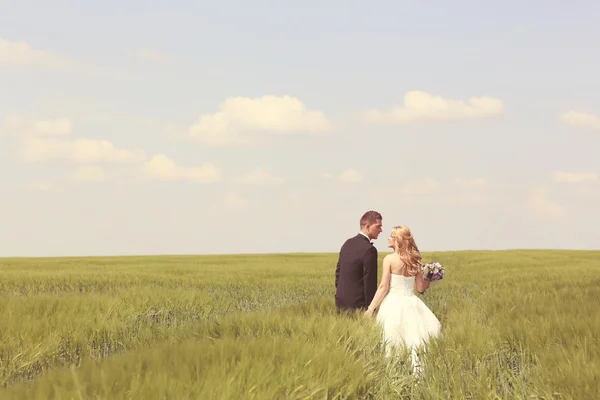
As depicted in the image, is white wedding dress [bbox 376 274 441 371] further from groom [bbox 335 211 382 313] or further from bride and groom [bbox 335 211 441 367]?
groom [bbox 335 211 382 313]

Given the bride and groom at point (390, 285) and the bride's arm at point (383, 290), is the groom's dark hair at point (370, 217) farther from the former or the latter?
the bride's arm at point (383, 290)

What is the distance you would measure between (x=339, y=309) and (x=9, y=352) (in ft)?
15.8

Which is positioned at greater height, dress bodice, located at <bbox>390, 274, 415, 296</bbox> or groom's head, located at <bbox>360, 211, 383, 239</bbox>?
groom's head, located at <bbox>360, 211, 383, 239</bbox>

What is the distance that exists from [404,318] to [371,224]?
145 cm

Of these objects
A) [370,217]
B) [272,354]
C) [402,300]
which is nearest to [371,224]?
[370,217]

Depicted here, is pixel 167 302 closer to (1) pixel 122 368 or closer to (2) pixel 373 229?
(2) pixel 373 229

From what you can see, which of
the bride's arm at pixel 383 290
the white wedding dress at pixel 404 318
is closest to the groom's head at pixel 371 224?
the bride's arm at pixel 383 290

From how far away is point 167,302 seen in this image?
43.7 feet

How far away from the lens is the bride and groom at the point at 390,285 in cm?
841

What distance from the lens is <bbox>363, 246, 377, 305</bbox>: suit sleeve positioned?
8.95 metres

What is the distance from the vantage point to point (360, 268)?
9133 mm

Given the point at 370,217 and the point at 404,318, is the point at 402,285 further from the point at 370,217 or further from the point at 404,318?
the point at 370,217

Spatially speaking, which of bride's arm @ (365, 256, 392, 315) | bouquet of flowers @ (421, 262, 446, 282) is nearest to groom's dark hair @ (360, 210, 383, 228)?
bride's arm @ (365, 256, 392, 315)

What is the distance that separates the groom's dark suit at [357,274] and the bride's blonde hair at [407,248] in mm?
471
